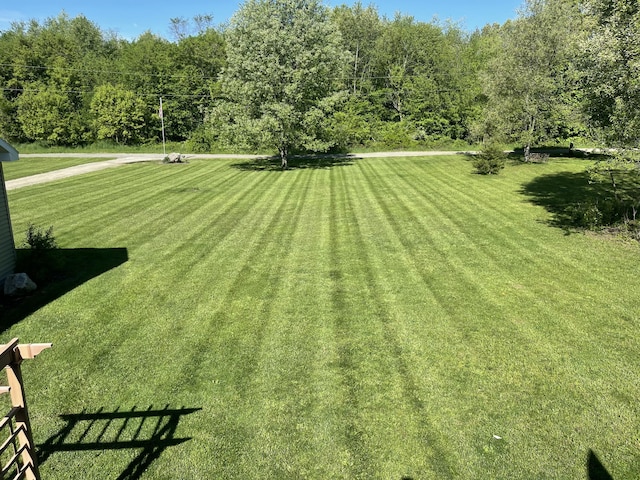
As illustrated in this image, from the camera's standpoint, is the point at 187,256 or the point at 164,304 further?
the point at 187,256

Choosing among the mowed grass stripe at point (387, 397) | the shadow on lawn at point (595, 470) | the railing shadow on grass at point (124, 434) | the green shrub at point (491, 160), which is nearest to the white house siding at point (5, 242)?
the railing shadow on grass at point (124, 434)

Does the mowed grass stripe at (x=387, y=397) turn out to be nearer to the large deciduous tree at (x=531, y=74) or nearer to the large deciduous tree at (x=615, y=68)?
the large deciduous tree at (x=615, y=68)

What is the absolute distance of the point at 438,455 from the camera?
18.4 ft

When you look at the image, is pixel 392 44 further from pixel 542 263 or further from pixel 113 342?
pixel 113 342

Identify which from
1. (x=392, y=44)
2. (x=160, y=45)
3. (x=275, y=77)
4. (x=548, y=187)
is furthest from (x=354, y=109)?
(x=548, y=187)

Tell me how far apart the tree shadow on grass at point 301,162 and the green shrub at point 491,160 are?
37.8ft

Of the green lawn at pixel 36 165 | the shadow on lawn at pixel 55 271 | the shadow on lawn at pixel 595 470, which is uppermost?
the green lawn at pixel 36 165

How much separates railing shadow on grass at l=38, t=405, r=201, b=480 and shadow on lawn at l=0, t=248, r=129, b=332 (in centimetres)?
447

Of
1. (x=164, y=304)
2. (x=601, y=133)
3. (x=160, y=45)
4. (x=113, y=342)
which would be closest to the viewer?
(x=113, y=342)

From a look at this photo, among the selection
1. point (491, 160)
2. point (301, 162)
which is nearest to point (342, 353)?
point (491, 160)

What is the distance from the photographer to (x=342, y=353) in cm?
803

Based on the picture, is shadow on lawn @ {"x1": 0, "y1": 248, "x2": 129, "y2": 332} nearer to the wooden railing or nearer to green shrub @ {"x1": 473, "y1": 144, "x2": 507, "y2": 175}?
the wooden railing

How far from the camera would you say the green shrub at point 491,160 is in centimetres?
2761

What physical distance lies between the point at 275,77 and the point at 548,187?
19757mm
